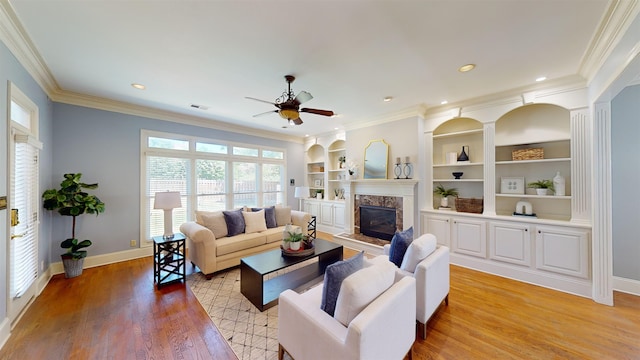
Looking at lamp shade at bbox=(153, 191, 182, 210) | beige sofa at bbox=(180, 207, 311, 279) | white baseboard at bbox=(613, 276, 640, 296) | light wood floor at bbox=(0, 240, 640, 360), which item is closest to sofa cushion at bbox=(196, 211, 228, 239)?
beige sofa at bbox=(180, 207, 311, 279)

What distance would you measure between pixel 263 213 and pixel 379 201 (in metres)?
2.45

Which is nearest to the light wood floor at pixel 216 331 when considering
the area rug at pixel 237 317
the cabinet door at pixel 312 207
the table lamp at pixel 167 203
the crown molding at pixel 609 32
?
the area rug at pixel 237 317

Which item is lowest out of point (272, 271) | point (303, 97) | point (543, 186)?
point (272, 271)

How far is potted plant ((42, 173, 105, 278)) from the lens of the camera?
316 centimetres

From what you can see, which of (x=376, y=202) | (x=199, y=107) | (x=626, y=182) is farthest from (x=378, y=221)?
(x=199, y=107)

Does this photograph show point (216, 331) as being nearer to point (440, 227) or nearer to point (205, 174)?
point (205, 174)

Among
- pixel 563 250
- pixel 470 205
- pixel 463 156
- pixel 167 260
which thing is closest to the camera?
pixel 563 250

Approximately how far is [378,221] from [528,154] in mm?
2738

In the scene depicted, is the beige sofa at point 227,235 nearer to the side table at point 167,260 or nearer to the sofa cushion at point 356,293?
the side table at point 167,260

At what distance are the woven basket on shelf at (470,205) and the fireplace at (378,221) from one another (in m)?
1.15

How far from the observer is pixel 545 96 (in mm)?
3184

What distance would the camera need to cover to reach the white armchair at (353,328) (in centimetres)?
126

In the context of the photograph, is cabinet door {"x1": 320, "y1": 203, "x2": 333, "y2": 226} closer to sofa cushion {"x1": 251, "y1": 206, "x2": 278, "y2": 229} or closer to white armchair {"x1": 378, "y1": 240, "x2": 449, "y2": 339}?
sofa cushion {"x1": 251, "y1": 206, "x2": 278, "y2": 229}

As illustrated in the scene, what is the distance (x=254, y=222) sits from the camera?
4098mm
